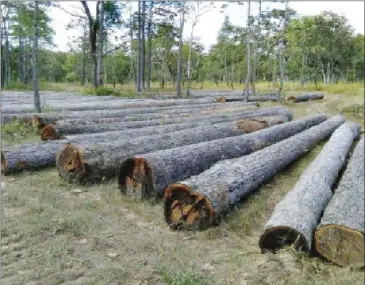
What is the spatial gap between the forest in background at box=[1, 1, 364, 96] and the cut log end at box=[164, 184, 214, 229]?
1.71 metres

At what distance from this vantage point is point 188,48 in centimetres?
3919

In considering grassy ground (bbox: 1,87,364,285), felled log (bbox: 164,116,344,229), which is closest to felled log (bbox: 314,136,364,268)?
grassy ground (bbox: 1,87,364,285)

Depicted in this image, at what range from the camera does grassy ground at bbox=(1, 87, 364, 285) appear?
332cm

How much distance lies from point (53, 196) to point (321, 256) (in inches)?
152

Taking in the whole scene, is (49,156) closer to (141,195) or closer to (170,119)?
(141,195)

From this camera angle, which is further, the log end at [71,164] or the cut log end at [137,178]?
the log end at [71,164]

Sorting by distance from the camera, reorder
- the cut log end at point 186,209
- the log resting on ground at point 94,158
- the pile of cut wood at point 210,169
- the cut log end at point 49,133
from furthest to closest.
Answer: the cut log end at point 49,133
the log resting on ground at point 94,158
the cut log end at point 186,209
the pile of cut wood at point 210,169

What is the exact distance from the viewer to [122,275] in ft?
11.2

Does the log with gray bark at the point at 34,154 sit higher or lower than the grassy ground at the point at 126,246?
higher

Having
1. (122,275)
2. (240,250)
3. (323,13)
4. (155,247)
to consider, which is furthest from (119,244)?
(323,13)

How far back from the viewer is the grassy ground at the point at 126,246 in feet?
10.9

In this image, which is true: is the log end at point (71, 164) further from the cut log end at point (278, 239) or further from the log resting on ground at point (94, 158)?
the cut log end at point (278, 239)

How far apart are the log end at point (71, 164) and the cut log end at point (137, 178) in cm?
80

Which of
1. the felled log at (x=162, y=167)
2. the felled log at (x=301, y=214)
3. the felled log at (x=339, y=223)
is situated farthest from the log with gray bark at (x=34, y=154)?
the felled log at (x=339, y=223)
